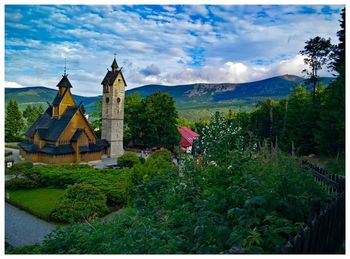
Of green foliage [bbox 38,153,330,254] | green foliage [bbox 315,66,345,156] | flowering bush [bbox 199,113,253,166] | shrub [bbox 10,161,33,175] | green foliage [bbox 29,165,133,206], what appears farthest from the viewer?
shrub [bbox 10,161,33,175]

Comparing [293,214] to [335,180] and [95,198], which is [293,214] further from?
[95,198]

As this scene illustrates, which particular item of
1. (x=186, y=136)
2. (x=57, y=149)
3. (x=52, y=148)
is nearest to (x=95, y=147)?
(x=57, y=149)

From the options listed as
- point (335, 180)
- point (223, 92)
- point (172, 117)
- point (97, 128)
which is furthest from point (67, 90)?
point (335, 180)

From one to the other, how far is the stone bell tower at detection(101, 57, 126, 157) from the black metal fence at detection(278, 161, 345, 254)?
2126cm

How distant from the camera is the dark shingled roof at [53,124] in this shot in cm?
2021

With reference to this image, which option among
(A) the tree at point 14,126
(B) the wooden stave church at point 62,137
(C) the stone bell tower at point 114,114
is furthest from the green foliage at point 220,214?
(A) the tree at point 14,126

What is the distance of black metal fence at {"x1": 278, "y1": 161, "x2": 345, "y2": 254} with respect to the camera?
8.46 feet

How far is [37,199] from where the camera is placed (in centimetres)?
1080

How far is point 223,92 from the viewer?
25.5ft

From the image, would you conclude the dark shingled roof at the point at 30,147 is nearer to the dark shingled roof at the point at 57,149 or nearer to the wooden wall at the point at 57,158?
the wooden wall at the point at 57,158

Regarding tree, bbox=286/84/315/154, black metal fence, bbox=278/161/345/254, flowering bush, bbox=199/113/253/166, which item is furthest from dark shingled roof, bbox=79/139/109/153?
black metal fence, bbox=278/161/345/254

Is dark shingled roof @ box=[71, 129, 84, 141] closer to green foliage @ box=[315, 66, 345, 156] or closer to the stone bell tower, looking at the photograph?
the stone bell tower

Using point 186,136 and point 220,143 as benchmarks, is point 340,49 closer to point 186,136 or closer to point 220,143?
point 220,143

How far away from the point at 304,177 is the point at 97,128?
92.5 ft
